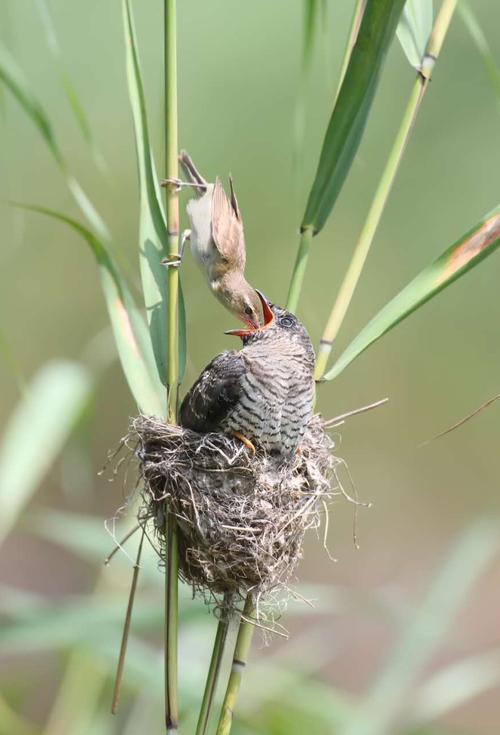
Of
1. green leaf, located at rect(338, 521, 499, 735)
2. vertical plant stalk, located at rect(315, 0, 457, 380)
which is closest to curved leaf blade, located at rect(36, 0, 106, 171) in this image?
vertical plant stalk, located at rect(315, 0, 457, 380)

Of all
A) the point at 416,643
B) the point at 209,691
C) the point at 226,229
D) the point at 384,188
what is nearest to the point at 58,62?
the point at 384,188

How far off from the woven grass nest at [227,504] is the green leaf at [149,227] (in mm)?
265

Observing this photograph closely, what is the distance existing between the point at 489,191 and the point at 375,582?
2.48 m

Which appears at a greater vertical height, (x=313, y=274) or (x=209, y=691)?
(x=313, y=274)

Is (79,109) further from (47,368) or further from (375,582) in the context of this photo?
(375,582)

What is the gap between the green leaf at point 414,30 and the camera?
5.95ft

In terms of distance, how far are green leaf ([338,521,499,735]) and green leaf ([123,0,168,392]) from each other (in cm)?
91

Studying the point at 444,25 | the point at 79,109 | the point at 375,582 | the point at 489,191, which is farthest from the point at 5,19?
the point at 375,582

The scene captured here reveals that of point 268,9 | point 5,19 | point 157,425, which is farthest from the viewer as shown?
point 268,9

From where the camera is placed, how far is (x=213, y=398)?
2.22 metres

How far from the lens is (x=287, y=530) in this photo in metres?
2.10

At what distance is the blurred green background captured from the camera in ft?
16.1

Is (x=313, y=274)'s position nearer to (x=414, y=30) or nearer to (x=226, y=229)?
(x=226, y=229)

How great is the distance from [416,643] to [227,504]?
559mm
